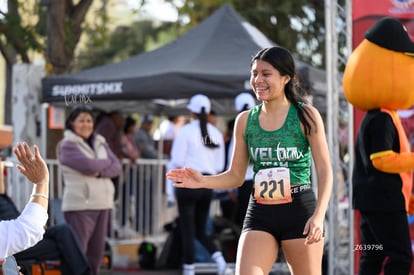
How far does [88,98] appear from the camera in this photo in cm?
1041

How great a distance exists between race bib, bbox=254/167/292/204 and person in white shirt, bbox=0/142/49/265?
5.02 feet

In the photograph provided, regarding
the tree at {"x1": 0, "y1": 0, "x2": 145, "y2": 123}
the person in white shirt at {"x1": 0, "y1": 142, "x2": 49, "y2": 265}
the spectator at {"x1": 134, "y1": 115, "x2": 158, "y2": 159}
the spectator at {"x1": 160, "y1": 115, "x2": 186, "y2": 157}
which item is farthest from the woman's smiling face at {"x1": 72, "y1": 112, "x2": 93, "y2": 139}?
the spectator at {"x1": 160, "y1": 115, "x2": 186, "y2": 157}

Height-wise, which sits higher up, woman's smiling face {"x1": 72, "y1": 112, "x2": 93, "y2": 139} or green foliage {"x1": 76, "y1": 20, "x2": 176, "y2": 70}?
green foliage {"x1": 76, "y1": 20, "x2": 176, "y2": 70}

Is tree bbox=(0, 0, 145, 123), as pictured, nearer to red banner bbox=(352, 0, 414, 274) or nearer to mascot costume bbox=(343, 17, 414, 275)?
red banner bbox=(352, 0, 414, 274)

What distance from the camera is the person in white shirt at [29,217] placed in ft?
13.1

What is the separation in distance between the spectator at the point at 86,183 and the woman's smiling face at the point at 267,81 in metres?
3.70

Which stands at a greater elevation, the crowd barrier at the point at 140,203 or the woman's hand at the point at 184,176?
the woman's hand at the point at 184,176

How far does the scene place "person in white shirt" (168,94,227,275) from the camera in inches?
376

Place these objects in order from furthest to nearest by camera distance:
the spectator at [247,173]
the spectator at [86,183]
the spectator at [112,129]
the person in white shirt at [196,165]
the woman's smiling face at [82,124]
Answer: the spectator at [112,129]
the spectator at [247,173]
the person in white shirt at [196,165]
the woman's smiling face at [82,124]
the spectator at [86,183]

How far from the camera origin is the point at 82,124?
8883mm

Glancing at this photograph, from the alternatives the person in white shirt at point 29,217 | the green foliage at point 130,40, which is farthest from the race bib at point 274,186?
the green foliage at point 130,40

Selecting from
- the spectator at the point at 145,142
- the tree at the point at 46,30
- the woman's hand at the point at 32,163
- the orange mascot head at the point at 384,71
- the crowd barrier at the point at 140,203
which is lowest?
the crowd barrier at the point at 140,203

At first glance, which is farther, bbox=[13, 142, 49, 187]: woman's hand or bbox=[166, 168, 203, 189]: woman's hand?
bbox=[166, 168, 203, 189]: woman's hand

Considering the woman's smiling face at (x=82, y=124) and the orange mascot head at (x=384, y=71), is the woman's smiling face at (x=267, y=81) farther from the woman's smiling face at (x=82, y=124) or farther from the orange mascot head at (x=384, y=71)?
the woman's smiling face at (x=82, y=124)
